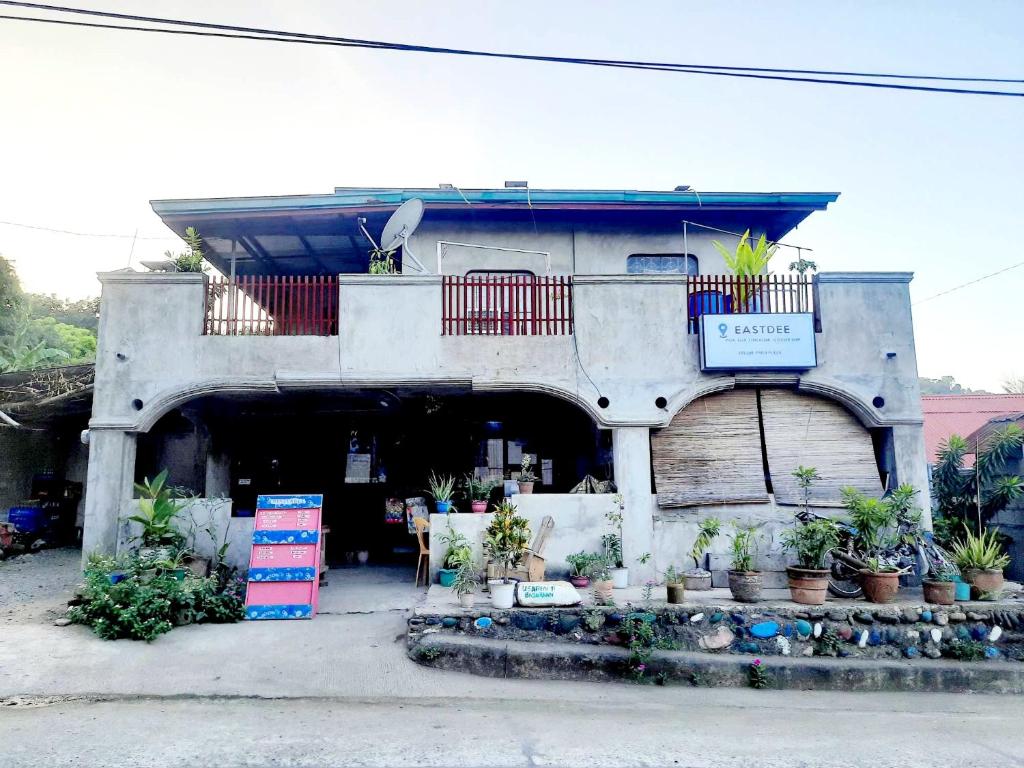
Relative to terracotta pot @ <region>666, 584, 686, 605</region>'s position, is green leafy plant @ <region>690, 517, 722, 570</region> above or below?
above

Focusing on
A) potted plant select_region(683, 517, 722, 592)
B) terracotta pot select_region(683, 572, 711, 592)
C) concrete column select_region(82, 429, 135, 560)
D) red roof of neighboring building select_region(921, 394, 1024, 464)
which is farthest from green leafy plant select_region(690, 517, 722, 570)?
red roof of neighboring building select_region(921, 394, 1024, 464)

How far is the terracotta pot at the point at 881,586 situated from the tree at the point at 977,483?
3.30m

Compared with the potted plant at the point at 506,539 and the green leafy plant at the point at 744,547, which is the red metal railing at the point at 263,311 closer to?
the potted plant at the point at 506,539

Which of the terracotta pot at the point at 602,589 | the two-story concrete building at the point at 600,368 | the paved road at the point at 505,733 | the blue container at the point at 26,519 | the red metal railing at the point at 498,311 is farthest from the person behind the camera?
the blue container at the point at 26,519

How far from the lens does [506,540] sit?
9.18m

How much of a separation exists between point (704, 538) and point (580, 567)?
69.0 inches

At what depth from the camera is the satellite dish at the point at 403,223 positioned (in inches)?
430

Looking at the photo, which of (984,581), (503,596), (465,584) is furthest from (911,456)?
(465,584)

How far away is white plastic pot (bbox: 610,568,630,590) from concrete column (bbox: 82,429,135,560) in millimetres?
7058

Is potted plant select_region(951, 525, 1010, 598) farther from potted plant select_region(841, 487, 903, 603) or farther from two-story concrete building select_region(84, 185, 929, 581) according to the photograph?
two-story concrete building select_region(84, 185, 929, 581)

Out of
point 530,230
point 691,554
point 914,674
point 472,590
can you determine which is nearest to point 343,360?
point 472,590

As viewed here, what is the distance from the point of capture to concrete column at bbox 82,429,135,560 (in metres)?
9.43

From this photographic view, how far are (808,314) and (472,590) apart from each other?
6.49 meters

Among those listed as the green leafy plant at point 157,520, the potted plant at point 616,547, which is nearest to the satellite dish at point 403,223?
the green leafy plant at point 157,520
